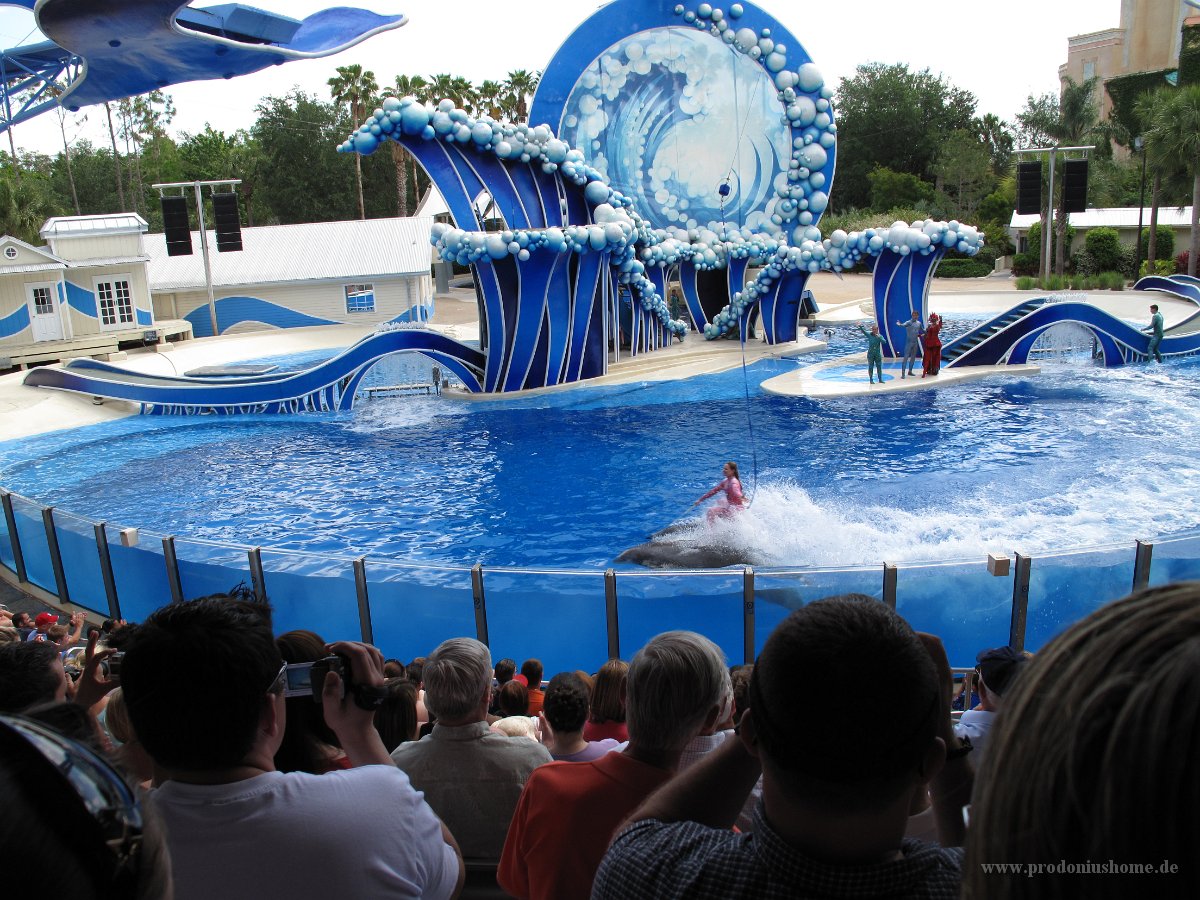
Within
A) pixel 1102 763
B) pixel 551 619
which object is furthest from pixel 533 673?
pixel 1102 763

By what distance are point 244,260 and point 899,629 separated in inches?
1264

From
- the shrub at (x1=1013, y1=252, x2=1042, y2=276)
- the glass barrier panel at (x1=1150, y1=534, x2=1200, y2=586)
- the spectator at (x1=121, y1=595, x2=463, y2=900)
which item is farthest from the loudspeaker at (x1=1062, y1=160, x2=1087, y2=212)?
the spectator at (x1=121, y1=595, x2=463, y2=900)

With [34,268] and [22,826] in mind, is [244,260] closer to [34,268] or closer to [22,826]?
[34,268]

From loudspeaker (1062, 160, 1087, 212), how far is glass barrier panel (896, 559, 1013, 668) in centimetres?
2302

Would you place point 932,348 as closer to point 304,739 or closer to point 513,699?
point 513,699

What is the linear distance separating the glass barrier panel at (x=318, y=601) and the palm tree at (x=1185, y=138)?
105 feet

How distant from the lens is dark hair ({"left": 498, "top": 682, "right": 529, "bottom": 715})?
180 inches

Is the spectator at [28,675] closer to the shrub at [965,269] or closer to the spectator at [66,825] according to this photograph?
the spectator at [66,825]

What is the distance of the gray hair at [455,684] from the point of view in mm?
2936

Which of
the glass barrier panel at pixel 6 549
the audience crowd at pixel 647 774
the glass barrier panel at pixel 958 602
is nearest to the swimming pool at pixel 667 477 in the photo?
the glass barrier panel at pixel 958 602

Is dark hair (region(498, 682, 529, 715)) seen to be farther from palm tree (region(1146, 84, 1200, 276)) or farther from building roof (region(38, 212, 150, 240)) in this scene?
palm tree (region(1146, 84, 1200, 276))

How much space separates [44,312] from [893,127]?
44.0 metres

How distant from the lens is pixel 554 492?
11.7 m

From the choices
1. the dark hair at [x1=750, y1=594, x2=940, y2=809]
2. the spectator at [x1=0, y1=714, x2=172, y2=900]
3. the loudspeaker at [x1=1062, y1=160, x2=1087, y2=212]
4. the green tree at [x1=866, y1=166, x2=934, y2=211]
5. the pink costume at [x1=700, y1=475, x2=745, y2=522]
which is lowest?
the pink costume at [x1=700, y1=475, x2=745, y2=522]
